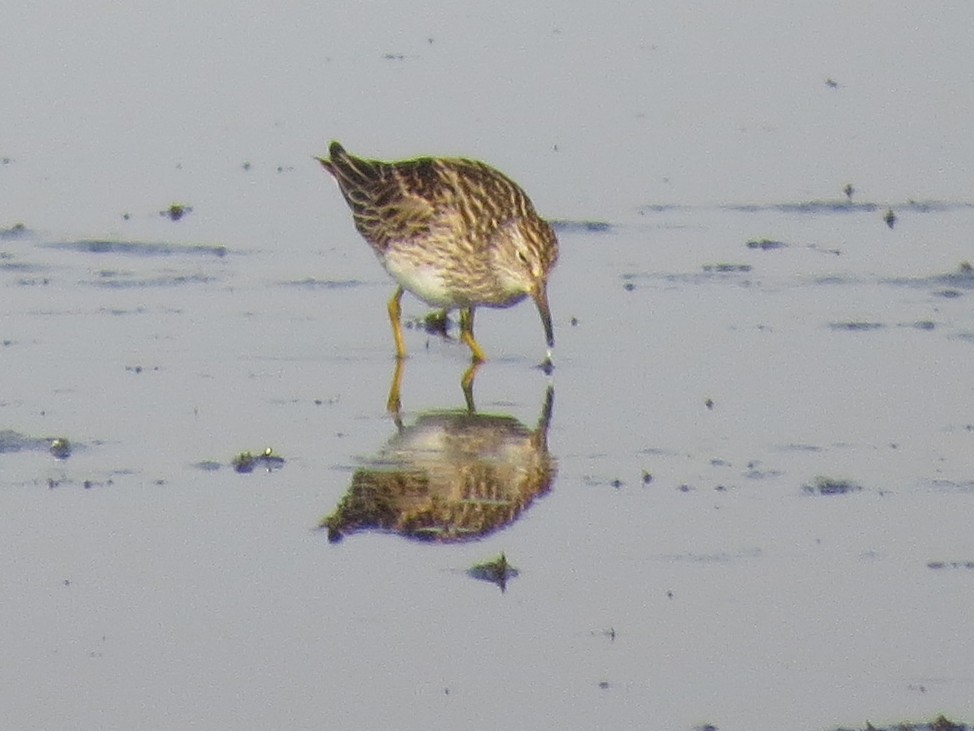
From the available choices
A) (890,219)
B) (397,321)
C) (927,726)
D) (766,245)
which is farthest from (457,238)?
(927,726)

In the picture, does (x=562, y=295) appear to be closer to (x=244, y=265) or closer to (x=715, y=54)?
(x=244, y=265)

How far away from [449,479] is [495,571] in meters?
1.13

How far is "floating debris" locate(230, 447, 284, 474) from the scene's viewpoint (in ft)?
34.1

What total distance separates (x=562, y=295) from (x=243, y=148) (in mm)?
3945

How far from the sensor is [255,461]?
10469mm

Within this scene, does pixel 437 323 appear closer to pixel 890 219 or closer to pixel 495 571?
pixel 890 219

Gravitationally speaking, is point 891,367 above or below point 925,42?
below

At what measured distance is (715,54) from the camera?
20.0 meters

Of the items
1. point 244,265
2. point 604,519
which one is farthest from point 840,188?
point 604,519

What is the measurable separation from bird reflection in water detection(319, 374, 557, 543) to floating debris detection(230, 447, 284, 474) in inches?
14.3

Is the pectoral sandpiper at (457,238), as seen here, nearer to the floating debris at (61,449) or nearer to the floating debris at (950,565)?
the floating debris at (61,449)

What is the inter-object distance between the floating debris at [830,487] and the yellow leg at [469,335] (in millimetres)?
2554

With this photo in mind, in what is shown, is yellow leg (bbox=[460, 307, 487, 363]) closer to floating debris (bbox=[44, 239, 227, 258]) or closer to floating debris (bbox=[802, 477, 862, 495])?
floating debris (bbox=[44, 239, 227, 258])

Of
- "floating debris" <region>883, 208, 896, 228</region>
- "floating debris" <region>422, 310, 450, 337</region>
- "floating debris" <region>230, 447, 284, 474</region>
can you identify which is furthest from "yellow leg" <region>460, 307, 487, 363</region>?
"floating debris" <region>883, 208, 896, 228</region>
